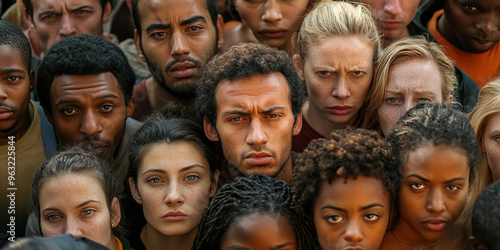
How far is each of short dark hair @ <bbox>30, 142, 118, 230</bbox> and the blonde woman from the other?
1365 millimetres

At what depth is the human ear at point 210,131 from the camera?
391cm

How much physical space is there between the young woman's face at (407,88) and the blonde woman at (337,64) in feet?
0.59

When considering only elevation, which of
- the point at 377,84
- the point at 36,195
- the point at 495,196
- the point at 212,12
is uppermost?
the point at 212,12

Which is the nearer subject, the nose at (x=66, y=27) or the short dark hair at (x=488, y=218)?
the short dark hair at (x=488, y=218)

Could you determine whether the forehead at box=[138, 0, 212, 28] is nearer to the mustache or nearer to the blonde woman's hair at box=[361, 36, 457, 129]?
the mustache

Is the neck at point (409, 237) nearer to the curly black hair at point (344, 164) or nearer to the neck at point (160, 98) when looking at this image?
the curly black hair at point (344, 164)

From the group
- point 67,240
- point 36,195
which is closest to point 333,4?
point 36,195

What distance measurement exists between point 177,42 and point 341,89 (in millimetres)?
1338

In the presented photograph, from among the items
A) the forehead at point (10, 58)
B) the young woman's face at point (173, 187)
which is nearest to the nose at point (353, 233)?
the young woman's face at point (173, 187)

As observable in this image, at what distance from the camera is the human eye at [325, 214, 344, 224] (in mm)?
3074

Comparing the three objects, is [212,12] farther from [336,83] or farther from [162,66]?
[336,83]

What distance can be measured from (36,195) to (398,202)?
2050mm

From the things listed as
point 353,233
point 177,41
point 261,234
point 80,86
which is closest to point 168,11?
point 177,41

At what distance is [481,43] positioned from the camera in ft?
16.3
